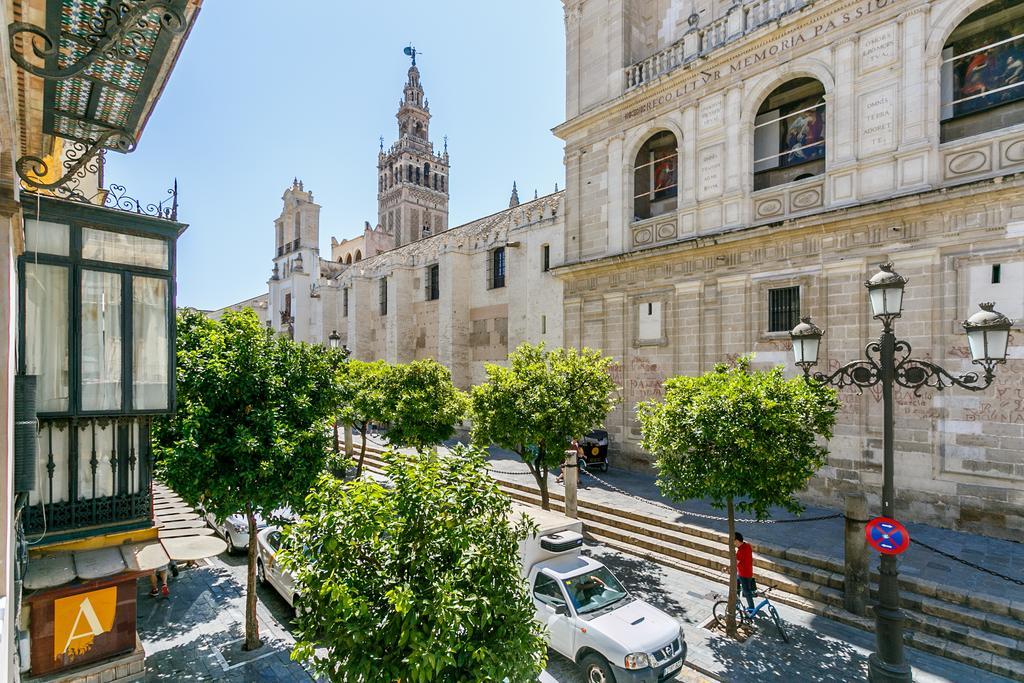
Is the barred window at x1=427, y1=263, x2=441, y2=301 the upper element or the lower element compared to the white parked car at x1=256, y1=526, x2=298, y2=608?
upper

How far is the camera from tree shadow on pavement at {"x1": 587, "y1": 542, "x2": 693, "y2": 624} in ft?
28.3

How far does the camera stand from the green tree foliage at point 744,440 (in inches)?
287

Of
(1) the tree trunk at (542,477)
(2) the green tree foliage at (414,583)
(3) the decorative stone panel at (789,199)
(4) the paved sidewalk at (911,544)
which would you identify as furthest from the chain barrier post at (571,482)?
(3) the decorative stone panel at (789,199)

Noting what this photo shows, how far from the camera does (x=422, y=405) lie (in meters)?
15.5

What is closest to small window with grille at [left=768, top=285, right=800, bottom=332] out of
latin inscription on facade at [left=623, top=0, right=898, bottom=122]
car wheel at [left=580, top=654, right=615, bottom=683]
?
latin inscription on facade at [left=623, top=0, right=898, bottom=122]

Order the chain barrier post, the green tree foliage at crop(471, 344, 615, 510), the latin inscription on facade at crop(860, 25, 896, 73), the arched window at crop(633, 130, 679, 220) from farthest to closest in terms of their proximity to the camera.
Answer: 1. the arched window at crop(633, 130, 679, 220)
2. the chain barrier post
3. the latin inscription on facade at crop(860, 25, 896, 73)
4. the green tree foliage at crop(471, 344, 615, 510)

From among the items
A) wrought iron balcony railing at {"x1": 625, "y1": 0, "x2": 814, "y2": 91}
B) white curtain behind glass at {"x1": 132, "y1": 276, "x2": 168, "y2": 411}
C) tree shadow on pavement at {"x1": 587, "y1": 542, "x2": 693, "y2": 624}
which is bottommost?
tree shadow on pavement at {"x1": 587, "y1": 542, "x2": 693, "y2": 624}

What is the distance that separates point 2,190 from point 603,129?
17420 millimetres

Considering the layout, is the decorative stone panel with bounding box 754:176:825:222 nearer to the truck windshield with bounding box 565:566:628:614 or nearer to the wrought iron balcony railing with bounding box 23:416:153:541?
the truck windshield with bounding box 565:566:628:614

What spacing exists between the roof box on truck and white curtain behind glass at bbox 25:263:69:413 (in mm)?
6687

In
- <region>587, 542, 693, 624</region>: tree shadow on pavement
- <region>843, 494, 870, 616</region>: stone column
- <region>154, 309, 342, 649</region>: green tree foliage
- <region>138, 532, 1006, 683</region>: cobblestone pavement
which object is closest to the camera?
<region>138, 532, 1006, 683</region>: cobblestone pavement

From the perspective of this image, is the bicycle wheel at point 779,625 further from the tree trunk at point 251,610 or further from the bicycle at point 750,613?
the tree trunk at point 251,610

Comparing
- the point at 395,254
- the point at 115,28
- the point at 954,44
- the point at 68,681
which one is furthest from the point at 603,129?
the point at 395,254

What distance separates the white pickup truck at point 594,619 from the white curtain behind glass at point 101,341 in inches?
239
